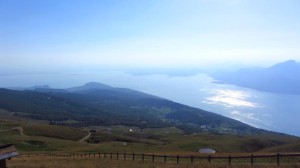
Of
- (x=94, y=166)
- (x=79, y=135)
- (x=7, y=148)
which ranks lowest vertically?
(x=79, y=135)

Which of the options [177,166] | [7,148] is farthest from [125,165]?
[7,148]

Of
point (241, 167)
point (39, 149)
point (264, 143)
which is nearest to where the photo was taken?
point (241, 167)

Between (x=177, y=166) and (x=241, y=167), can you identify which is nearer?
(x=241, y=167)

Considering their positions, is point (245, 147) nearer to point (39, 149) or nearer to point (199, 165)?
point (39, 149)

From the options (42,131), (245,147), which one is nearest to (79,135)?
(42,131)

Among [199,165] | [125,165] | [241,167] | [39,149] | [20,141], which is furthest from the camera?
[20,141]

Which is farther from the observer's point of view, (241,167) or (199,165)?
(199,165)

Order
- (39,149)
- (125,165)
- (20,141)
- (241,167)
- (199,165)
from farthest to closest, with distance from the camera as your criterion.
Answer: (20,141)
(39,149)
(125,165)
(199,165)
(241,167)

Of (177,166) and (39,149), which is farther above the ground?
(177,166)

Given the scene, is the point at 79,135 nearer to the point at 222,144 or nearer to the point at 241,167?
the point at 222,144
